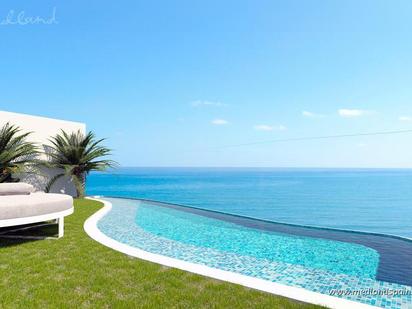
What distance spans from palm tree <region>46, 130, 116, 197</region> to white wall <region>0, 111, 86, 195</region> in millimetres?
257

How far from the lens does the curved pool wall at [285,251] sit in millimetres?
4051

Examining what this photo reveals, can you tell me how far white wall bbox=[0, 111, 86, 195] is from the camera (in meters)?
10.7

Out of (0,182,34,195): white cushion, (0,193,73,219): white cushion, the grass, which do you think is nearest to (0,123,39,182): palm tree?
(0,182,34,195): white cushion

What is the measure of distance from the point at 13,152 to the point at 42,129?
2199 mm

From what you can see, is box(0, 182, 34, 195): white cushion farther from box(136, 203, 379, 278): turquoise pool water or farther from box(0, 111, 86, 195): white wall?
box(0, 111, 86, 195): white wall

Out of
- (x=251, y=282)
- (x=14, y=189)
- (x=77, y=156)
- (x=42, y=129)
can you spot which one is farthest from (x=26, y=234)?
(x=42, y=129)

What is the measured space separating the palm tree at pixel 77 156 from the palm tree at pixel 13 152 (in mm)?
1033

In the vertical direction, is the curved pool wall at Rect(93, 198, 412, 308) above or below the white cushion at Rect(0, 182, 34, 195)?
below

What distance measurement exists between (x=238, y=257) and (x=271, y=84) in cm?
1217

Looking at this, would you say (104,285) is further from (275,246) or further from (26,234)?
(275,246)

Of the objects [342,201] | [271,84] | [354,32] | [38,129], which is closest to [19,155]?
[38,129]

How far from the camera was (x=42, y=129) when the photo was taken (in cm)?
1169

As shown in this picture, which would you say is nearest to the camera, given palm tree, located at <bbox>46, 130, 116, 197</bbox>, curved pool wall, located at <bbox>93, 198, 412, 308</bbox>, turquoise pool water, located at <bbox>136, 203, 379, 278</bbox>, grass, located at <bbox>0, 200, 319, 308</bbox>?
Result: grass, located at <bbox>0, 200, 319, 308</bbox>

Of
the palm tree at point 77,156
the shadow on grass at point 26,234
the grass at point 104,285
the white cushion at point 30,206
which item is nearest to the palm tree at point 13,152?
the palm tree at point 77,156
